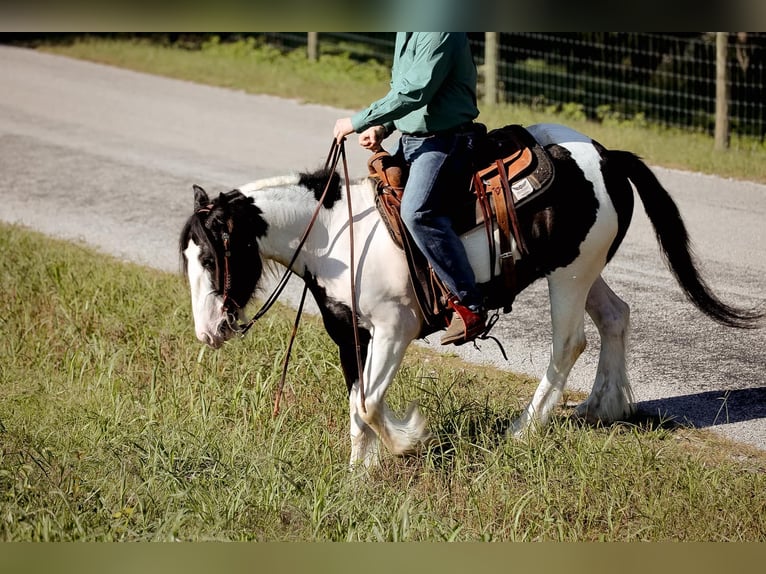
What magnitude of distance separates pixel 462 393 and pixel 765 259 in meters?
3.78

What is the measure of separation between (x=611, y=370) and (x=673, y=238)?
854 mm

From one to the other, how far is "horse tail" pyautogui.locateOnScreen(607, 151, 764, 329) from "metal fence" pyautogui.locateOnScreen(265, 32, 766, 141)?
7.62 metres

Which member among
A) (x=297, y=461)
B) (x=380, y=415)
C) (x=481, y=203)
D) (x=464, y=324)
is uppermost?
(x=481, y=203)

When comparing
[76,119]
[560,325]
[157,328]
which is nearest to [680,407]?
[560,325]

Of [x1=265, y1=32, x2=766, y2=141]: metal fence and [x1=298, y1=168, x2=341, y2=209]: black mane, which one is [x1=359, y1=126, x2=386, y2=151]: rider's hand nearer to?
[x1=298, y1=168, x2=341, y2=209]: black mane

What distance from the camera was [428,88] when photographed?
4.51 meters

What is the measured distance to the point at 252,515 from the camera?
4.51 metres

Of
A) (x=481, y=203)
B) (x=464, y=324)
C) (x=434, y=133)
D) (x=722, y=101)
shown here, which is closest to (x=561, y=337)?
(x=464, y=324)

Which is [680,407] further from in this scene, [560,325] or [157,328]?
[157,328]

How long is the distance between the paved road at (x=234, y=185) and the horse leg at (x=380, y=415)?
1695 mm

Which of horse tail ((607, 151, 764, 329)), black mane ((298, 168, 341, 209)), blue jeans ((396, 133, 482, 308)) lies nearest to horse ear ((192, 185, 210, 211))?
black mane ((298, 168, 341, 209))

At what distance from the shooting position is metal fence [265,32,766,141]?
43.8 ft

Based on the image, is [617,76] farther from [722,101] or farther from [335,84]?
[335,84]

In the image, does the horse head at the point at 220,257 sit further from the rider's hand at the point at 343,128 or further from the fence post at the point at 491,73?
the fence post at the point at 491,73
